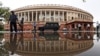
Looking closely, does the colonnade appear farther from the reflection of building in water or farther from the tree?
the reflection of building in water

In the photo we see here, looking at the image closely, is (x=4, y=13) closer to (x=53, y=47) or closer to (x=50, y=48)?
(x=53, y=47)

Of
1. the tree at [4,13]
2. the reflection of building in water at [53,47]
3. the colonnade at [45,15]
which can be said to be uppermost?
the reflection of building in water at [53,47]

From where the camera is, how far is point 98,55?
405cm

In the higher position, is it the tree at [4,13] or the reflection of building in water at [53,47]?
the reflection of building in water at [53,47]

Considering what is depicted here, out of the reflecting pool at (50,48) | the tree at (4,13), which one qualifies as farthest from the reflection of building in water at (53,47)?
the tree at (4,13)

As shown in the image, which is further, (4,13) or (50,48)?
(4,13)

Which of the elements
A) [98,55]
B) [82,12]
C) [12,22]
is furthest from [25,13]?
[98,55]

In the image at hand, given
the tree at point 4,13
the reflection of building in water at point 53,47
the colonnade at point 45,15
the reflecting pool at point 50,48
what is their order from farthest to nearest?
1. the colonnade at point 45,15
2. the tree at point 4,13
3. the reflection of building in water at point 53,47
4. the reflecting pool at point 50,48

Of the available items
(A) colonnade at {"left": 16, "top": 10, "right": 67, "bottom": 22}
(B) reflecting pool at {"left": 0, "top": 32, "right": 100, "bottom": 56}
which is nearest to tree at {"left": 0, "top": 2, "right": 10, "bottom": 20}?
(A) colonnade at {"left": 16, "top": 10, "right": 67, "bottom": 22}

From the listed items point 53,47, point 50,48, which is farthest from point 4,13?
point 50,48

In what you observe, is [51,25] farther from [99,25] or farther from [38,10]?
[38,10]

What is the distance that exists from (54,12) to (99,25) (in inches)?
2665

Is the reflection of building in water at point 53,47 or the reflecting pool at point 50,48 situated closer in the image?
the reflecting pool at point 50,48

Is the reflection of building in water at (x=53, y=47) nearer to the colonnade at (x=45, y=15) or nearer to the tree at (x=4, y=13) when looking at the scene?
the tree at (x=4, y=13)
